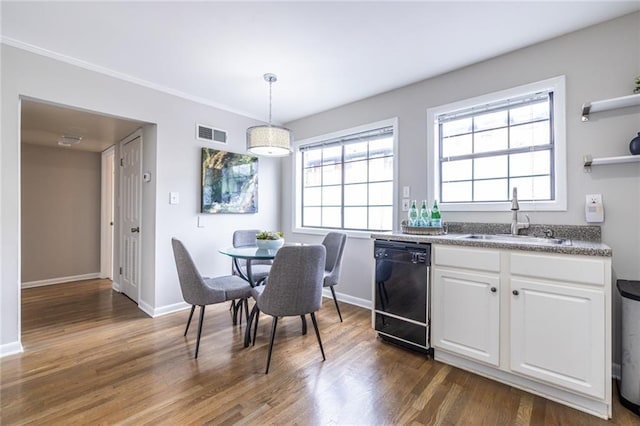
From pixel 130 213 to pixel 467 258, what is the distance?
3914 mm

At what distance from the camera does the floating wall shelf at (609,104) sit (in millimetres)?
1874

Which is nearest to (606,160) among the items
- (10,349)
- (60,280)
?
(10,349)

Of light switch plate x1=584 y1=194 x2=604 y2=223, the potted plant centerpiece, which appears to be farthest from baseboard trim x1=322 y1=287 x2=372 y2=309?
light switch plate x1=584 y1=194 x2=604 y2=223

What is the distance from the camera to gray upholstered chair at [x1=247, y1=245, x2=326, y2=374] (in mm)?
1989

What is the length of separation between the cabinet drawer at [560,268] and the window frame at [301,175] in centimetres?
144

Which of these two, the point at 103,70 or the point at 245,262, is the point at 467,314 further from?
the point at 103,70

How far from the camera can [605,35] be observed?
2.05 meters

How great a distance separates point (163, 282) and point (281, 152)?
77.1 inches

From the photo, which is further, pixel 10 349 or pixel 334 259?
pixel 334 259

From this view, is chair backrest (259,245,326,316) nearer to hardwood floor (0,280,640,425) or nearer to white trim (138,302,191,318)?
hardwood floor (0,280,640,425)

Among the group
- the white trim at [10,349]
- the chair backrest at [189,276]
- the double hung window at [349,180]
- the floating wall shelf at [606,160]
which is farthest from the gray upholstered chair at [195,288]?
the floating wall shelf at [606,160]

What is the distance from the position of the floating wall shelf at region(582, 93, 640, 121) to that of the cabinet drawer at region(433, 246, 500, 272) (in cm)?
121

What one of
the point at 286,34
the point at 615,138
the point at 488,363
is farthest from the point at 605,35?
the point at 488,363

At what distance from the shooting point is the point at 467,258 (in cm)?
203
